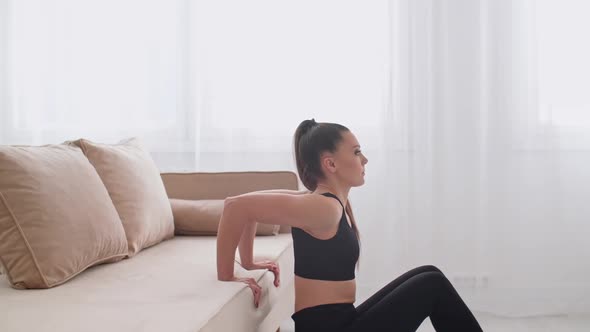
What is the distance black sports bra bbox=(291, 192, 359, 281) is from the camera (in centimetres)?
152

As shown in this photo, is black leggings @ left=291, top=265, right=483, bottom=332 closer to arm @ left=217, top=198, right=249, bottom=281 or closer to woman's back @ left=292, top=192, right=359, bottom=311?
woman's back @ left=292, top=192, right=359, bottom=311

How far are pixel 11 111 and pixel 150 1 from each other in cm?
104

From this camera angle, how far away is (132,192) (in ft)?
7.08

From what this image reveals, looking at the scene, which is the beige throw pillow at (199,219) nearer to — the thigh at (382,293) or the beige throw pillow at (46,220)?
the beige throw pillow at (46,220)

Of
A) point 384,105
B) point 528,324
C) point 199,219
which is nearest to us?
point 199,219

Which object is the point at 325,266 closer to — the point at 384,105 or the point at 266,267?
the point at 266,267

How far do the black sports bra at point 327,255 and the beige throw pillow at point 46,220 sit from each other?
2.03 feet

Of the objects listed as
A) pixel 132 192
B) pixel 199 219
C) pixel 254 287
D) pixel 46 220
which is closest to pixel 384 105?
pixel 199 219

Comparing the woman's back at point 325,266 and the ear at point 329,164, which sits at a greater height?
the ear at point 329,164

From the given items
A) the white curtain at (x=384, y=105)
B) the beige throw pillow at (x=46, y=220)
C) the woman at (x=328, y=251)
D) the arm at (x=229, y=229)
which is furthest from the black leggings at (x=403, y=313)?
the white curtain at (x=384, y=105)

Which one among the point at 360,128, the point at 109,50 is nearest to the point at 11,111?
the point at 109,50

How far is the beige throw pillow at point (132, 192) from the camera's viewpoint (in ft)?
6.86

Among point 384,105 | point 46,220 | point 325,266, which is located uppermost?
point 384,105

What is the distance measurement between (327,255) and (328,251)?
10mm
